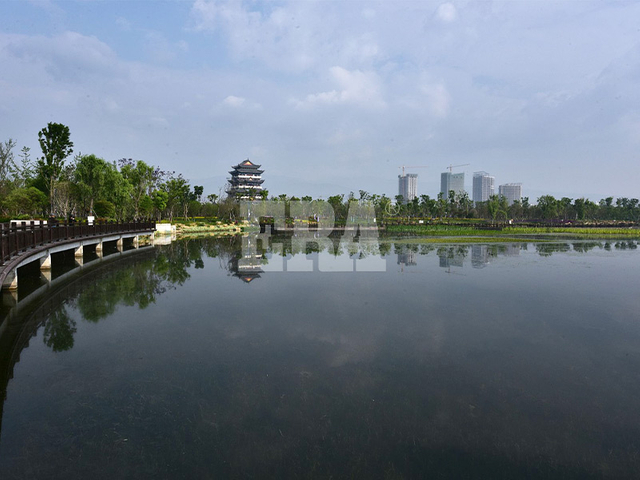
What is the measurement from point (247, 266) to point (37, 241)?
894cm

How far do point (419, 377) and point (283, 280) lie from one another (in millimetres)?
9876

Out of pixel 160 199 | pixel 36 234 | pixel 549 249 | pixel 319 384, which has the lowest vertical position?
pixel 319 384

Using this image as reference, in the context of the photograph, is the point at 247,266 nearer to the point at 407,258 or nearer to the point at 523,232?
the point at 407,258

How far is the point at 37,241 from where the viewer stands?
51.3ft

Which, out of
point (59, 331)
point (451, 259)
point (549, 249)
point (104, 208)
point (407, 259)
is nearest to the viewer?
point (59, 331)

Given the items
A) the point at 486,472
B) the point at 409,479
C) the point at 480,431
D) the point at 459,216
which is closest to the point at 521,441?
the point at 480,431

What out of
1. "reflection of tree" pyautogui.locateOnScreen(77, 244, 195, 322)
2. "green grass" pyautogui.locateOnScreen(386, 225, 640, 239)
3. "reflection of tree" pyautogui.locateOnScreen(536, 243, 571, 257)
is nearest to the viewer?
"reflection of tree" pyautogui.locateOnScreen(77, 244, 195, 322)

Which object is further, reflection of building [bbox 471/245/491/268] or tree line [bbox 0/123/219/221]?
tree line [bbox 0/123/219/221]

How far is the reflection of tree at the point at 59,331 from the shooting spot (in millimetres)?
8445

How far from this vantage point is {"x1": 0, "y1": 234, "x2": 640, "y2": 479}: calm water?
4.75 meters

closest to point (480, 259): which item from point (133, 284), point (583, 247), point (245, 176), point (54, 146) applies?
point (583, 247)

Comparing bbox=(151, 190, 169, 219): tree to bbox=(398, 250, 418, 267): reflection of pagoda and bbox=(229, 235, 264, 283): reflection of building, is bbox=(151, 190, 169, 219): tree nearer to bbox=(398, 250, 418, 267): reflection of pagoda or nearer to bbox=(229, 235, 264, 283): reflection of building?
bbox=(229, 235, 264, 283): reflection of building

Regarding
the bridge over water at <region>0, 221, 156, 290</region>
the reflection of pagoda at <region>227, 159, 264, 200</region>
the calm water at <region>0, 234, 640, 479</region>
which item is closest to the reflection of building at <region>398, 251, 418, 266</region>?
the calm water at <region>0, 234, 640, 479</region>

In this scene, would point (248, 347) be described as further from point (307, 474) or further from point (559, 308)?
point (559, 308)
